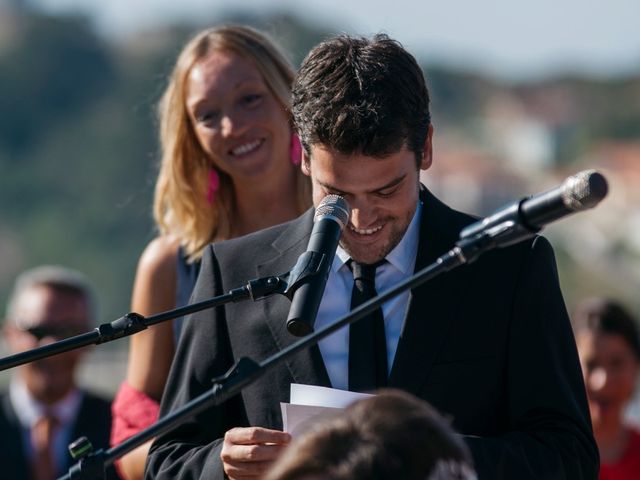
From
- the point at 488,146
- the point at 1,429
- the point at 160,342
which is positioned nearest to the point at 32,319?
the point at 1,429

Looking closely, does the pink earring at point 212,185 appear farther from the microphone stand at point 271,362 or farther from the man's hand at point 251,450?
the microphone stand at point 271,362

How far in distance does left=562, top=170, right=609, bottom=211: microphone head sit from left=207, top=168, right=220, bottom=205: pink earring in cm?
219

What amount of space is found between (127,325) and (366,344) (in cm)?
61

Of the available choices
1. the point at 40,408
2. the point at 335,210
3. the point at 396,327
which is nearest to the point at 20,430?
the point at 40,408

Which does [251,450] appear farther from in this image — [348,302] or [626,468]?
[626,468]

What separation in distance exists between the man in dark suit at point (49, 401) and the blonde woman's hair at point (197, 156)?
6.98 ft

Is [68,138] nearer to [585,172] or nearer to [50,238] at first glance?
[50,238]

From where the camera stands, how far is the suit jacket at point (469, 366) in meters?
3.70

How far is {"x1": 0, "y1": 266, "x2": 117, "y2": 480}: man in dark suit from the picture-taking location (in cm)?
723

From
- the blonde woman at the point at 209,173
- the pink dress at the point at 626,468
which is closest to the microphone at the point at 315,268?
the blonde woman at the point at 209,173

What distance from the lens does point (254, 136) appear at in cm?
502

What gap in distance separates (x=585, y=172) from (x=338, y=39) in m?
1.08

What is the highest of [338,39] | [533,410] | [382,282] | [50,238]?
[50,238]

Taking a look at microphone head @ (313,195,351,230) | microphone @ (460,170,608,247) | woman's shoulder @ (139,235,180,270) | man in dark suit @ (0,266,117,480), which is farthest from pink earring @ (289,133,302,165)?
man in dark suit @ (0,266,117,480)
